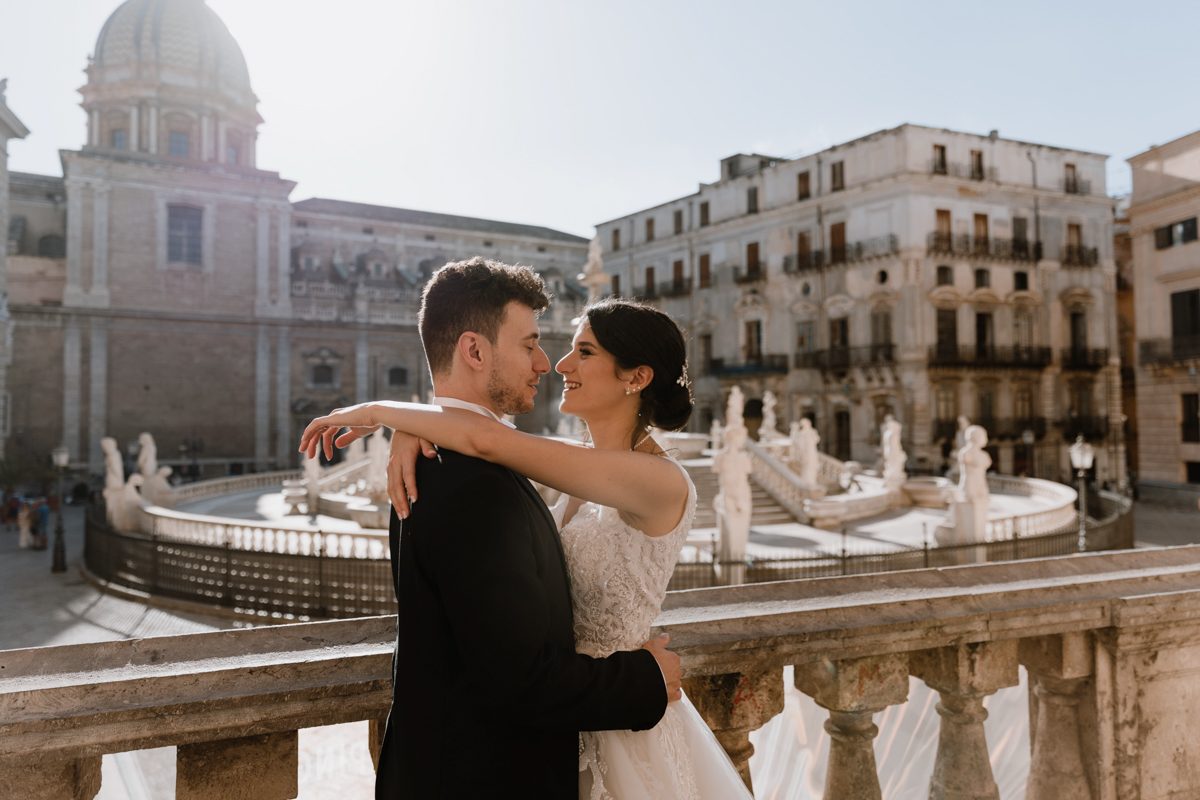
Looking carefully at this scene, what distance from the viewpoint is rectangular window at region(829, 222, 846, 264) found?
31.7 metres

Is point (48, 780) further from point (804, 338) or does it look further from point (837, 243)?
point (804, 338)

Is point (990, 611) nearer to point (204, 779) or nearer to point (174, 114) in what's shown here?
point (204, 779)

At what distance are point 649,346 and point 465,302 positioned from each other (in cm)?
47

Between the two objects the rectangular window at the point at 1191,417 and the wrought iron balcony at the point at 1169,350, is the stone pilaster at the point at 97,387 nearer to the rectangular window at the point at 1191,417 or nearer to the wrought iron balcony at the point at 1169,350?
the wrought iron balcony at the point at 1169,350

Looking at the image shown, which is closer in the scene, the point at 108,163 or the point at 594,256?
the point at 594,256

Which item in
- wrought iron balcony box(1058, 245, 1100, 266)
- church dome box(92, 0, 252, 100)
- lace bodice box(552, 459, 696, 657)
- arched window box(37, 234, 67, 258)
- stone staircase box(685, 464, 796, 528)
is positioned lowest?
stone staircase box(685, 464, 796, 528)

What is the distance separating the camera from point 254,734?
68.4 inches

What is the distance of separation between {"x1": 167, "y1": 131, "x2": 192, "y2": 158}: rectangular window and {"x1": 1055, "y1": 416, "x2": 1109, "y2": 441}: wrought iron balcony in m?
41.8

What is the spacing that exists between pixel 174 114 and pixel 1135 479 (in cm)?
4432

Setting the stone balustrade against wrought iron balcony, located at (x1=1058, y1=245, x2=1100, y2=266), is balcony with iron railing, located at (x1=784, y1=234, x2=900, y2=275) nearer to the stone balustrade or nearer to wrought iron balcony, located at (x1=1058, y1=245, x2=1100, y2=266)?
wrought iron balcony, located at (x1=1058, y1=245, x2=1100, y2=266)

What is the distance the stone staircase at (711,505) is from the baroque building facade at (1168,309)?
57.7 ft

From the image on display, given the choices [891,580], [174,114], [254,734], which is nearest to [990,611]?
[891,580]

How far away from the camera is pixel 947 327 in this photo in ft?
98.8

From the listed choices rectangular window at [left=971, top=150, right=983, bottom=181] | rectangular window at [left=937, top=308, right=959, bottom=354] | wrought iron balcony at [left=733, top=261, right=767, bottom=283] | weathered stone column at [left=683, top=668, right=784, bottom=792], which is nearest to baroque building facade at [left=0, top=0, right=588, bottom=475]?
wrought iron balcony at [left=733, top=261, right=767, bottom=283]
